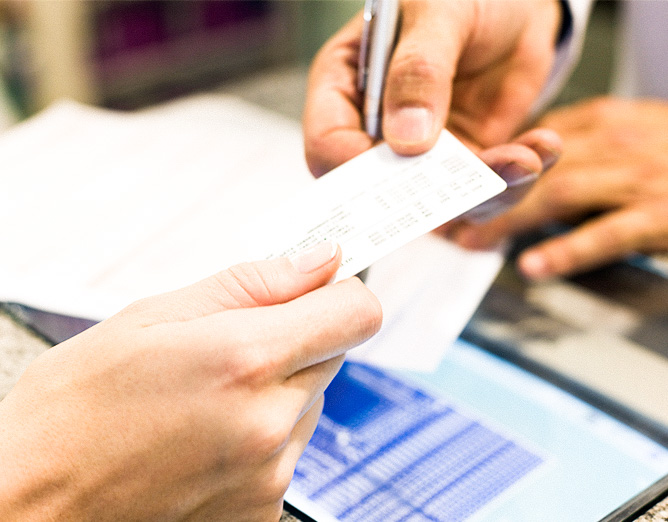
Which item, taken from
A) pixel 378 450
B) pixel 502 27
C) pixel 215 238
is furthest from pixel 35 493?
pixel 502 27

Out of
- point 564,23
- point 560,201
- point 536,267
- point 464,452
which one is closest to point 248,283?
point 464,452

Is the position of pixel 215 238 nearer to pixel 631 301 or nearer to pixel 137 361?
pixel 137 361

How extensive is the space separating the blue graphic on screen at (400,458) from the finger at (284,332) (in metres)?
0.11

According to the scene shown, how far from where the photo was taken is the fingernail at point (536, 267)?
0.70 metres

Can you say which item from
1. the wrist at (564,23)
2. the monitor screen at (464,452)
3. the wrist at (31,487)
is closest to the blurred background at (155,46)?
the wrist at (564,23)

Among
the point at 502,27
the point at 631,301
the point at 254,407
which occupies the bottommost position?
the point at 631,301

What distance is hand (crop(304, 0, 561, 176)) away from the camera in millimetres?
543

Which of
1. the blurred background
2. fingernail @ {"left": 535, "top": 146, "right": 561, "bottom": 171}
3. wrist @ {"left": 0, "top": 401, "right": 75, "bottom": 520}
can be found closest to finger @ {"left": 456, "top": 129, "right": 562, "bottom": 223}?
fingernail @ {"left": 535, "top": 146, "right": 561, "bottom": 171}

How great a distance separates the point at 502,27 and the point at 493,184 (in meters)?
0.37

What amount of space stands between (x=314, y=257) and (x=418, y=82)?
0.23 m

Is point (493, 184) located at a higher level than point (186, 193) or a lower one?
higher

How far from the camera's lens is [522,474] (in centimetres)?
44

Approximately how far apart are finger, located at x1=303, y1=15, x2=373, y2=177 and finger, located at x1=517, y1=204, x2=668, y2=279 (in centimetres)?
26

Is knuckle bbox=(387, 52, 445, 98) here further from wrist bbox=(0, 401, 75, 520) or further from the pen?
wrist bbox=(0, 401, 75, 520)
